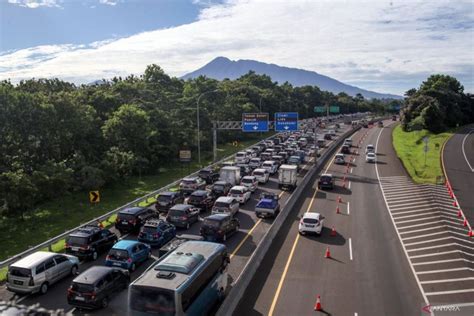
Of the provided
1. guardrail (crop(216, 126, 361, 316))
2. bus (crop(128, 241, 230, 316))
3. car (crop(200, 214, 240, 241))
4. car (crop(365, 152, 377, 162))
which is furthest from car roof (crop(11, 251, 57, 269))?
car (crop(365, 152, 377, 162))

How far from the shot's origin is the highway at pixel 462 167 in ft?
120

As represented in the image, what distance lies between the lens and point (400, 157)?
64812 millimetres

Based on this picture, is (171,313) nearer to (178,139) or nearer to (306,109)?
(178,139)

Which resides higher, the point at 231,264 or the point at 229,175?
the point at 229,175

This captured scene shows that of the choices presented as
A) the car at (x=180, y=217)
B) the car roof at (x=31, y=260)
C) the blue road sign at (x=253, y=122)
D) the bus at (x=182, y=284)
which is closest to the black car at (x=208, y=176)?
the blue road sign at (x=253, y=122)

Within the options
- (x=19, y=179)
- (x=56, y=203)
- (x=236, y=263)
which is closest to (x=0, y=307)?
(x=236, y=263)

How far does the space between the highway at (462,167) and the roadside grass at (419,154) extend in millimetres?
1194

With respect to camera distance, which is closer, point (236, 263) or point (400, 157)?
point (236, 263)

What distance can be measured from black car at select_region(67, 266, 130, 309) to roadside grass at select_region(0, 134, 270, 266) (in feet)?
20.9

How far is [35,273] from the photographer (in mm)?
17891

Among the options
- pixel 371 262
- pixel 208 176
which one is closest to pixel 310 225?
pixel 371 262

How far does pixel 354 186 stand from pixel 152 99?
47.7 metres

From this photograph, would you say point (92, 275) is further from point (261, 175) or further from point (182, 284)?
point (261, 175)

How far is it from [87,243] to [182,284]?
10.6 meters
